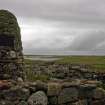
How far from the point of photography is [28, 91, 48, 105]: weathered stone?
1024 cm

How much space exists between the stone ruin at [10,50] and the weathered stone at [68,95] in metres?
6.55

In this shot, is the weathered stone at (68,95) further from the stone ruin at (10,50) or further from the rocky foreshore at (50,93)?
the stone ruin at (10,50)

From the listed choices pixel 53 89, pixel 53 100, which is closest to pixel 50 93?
pixel 53 89

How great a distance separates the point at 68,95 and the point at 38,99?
1.04 meters

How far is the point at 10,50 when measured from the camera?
17359 millimetres

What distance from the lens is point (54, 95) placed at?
1063cm

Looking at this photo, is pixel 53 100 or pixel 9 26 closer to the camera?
pixel 53 100

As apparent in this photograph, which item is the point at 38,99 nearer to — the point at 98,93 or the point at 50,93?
the point at 50,93

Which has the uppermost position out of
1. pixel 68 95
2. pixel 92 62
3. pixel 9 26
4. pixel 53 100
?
pixel 9 26

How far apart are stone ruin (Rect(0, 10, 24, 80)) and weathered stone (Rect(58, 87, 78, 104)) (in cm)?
655

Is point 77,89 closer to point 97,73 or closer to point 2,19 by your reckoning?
point 2,19

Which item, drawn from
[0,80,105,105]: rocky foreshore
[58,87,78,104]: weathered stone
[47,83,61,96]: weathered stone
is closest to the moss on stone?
[0,80,105,105]: rocky foreshore

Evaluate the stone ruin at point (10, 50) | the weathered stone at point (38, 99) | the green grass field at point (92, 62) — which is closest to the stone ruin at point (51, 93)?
the weathered stone at point (38, 99)

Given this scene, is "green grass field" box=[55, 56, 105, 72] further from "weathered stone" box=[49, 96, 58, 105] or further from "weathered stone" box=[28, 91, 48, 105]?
"weathered stone" box=[28, 91, 48, 105]
